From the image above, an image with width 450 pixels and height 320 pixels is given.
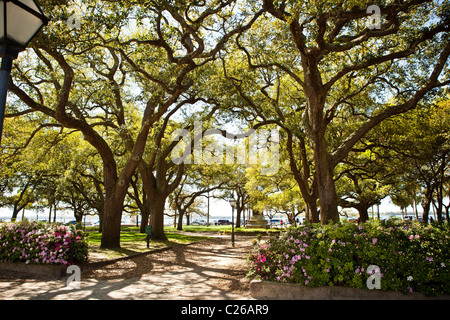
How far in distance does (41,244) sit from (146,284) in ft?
10.9

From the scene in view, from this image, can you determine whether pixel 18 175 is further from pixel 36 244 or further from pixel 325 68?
pixel 325 68

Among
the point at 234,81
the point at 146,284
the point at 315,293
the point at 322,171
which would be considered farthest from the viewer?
the point at 234,81

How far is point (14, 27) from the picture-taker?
3.10 m

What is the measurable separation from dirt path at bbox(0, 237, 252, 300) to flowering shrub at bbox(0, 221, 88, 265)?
69 centimetres

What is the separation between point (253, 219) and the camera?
34219 mm

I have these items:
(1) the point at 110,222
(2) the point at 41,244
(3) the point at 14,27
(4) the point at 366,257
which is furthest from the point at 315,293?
(1) the point at 110,222

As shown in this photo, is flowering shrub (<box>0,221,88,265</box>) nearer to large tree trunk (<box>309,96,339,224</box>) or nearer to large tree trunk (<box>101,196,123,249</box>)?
large tree trunk (<box>101,196,123,249</box>)

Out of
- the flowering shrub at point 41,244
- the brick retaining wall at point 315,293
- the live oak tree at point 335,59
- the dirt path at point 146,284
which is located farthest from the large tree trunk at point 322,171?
the flowering shrub at point 41,244

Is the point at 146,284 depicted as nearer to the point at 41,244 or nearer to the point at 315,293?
the point at 41,244

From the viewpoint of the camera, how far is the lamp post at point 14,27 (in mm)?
3002

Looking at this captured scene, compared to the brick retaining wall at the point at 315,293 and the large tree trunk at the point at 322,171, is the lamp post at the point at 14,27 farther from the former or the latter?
the large tree trunk at the point at 322,171

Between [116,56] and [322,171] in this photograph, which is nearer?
[322,171]

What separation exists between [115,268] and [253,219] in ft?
86.3

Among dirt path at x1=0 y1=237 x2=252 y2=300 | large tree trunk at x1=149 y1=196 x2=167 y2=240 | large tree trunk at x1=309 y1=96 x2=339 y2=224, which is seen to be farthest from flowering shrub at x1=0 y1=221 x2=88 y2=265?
large tree trunk at x1=149 y1=196 x2=167 y2=240
